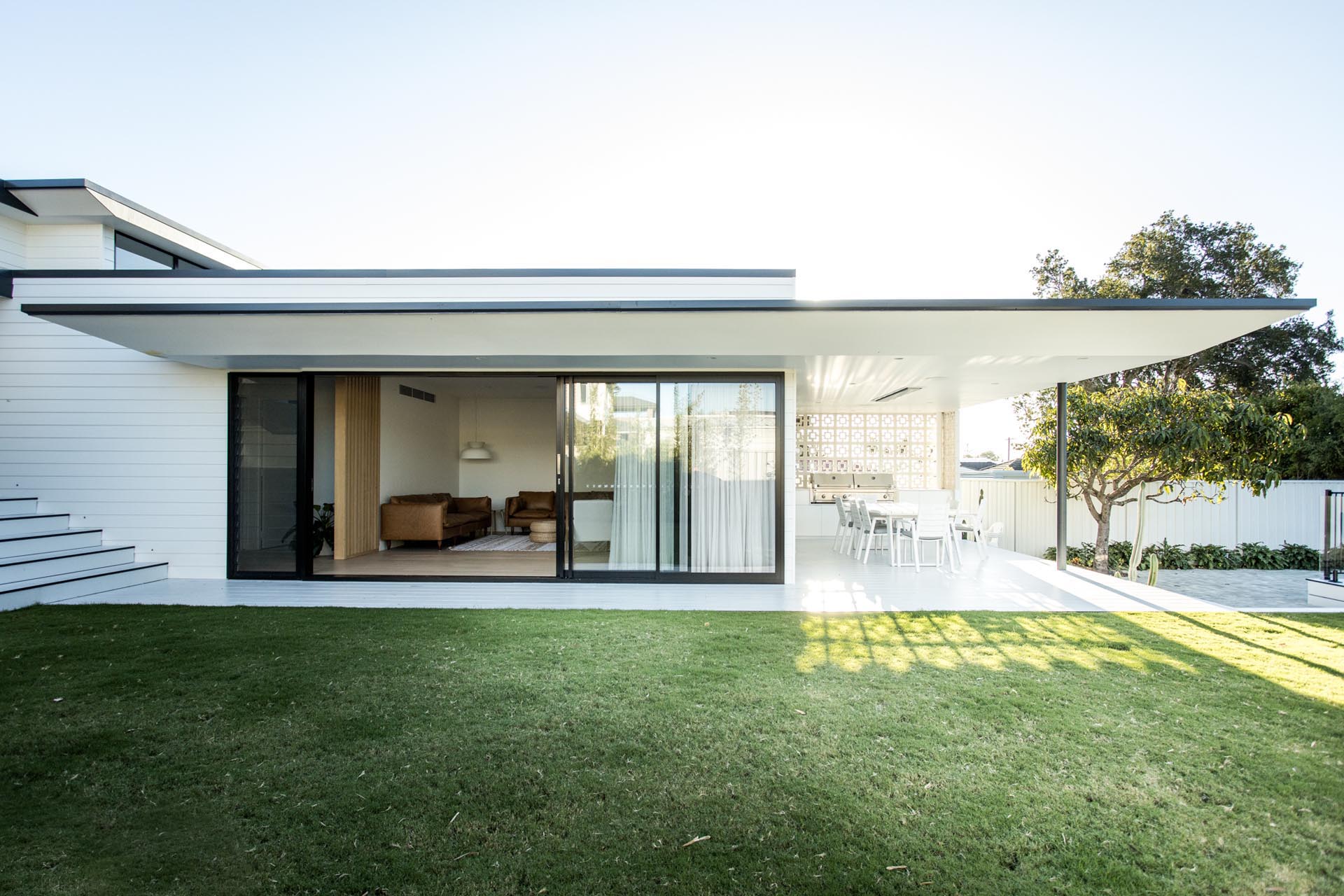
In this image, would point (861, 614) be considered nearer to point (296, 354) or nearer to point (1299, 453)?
point (296, 354)

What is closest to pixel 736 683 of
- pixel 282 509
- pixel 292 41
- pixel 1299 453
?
pixel 282 509

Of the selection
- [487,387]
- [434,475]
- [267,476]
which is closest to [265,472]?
[267,476]

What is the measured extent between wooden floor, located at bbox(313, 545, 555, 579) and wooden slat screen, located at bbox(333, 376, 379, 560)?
291 mm

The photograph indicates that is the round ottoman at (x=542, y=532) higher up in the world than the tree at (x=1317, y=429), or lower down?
lower down

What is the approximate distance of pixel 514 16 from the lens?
9.55 meters

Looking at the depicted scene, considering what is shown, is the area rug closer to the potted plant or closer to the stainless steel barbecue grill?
the potted plant

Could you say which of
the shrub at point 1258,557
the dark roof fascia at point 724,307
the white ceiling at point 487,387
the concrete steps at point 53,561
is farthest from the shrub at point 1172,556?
the concrete steps at point 53,561

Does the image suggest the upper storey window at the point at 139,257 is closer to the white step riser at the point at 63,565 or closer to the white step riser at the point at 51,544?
the white step riser at the point at 51,544

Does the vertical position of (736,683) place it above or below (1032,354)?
below

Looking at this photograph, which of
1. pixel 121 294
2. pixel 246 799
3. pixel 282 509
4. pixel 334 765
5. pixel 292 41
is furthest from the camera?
pixel 292 41

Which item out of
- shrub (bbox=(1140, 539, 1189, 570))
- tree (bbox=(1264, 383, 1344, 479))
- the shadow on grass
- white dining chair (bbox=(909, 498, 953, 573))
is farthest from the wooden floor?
tree (bbox=(1264, 383, 1344, 479))

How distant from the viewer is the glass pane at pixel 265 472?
7.53m

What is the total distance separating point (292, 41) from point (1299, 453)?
20.3 m

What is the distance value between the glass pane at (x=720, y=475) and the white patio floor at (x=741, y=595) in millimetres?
432
